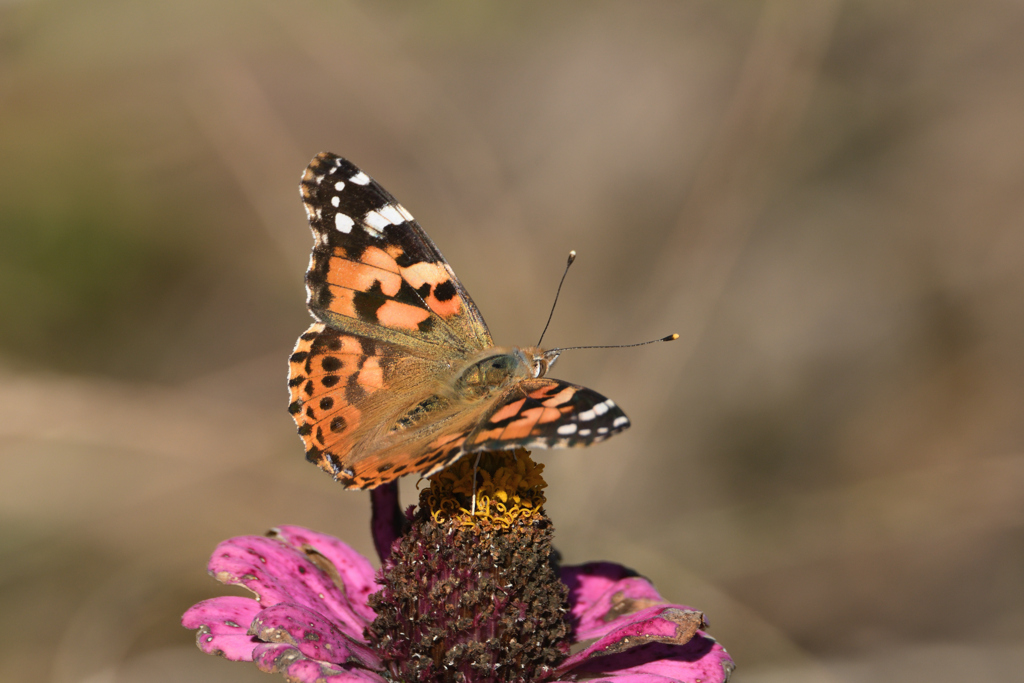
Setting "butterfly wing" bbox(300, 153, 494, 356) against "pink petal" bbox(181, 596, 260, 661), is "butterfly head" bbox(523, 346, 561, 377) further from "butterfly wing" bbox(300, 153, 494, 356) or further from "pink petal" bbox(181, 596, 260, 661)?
"pink petal" bbox(181, 596, 260, 661)

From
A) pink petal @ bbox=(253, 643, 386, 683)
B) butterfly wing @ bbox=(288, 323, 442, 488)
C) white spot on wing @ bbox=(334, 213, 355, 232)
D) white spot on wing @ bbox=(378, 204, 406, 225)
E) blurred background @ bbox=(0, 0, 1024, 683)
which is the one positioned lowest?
pink petal @ bbox=(253, 643, 386, 683)

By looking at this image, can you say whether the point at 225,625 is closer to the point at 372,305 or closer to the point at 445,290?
the point at 372,305

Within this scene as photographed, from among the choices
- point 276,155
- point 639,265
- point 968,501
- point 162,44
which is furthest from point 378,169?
point 968,501

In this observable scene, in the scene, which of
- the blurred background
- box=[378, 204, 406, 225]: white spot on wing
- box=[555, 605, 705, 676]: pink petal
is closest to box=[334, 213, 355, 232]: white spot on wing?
box=[378, 204, 406, 225]: white spot on wing

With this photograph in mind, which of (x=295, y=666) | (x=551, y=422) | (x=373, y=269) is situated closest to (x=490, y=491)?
(x=551, y=422)

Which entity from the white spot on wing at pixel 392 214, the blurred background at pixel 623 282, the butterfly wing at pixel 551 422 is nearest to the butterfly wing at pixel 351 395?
the butterfly wing at pixel 551 422

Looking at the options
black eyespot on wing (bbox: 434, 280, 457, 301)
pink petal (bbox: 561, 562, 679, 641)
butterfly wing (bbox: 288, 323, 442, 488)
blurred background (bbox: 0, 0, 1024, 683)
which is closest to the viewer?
butterfly wing (bbox: 288, 323, 442, 488)
